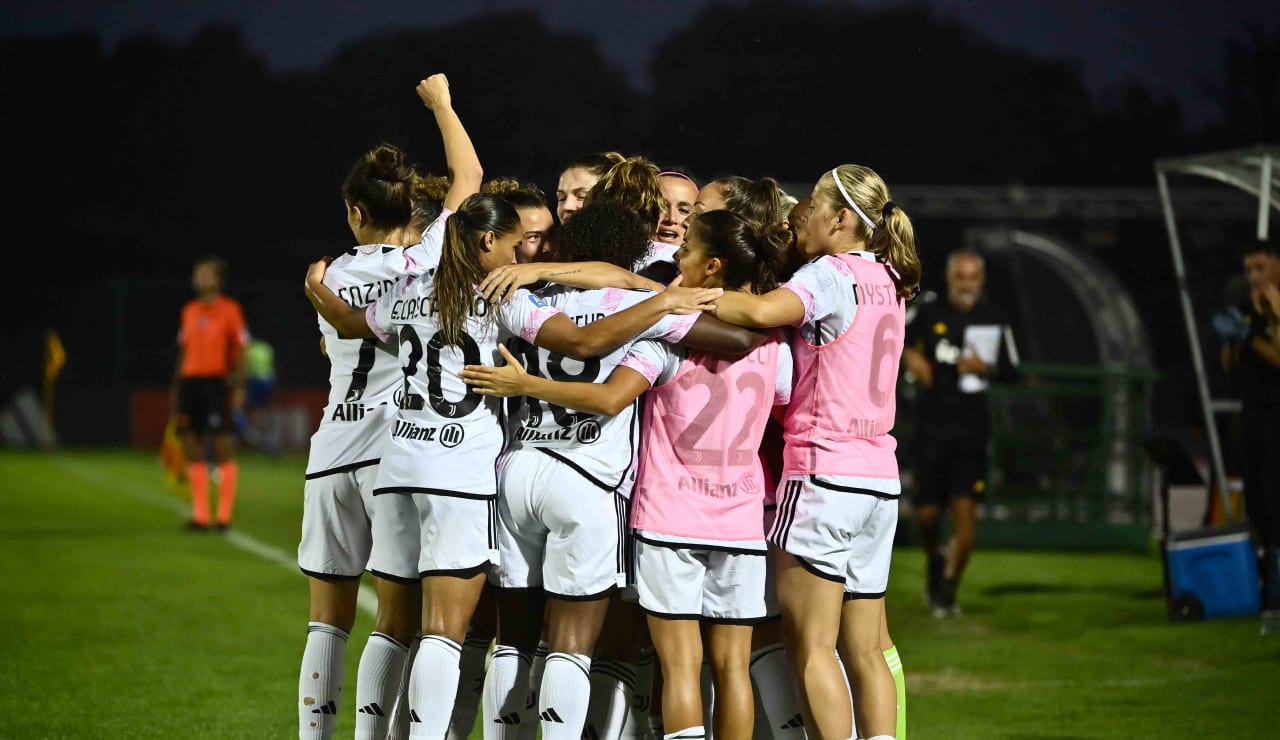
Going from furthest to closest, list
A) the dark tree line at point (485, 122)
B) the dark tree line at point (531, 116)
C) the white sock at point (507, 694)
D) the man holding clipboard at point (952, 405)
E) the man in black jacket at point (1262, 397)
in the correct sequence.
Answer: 1. the dark tree line at point (531, 116)
2. the dark tree line at point (485, 122)
3. the man holding clipboard at point (952, 405)
4. the man in black jacket at point (1262, 397)
5. the white sock at point (507, 694)

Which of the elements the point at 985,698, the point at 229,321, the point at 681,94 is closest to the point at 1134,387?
the point at 985,698

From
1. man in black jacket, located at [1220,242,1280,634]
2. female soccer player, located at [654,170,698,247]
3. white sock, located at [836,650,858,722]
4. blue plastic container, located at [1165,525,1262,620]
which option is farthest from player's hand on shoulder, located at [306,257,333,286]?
man in black jacket, located at [1220,242,1280,634]

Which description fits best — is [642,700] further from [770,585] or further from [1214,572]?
[1214,572]

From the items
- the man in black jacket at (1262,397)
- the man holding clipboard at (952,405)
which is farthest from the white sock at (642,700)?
the man in black jacket at (1262,397)

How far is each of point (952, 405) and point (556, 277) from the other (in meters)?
5.54

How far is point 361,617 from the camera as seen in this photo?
8.85 meters

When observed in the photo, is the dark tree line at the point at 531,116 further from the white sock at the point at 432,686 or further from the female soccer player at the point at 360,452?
the white sock at the point at 432,686

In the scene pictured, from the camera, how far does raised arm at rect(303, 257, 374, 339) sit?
→ 15.0 feet

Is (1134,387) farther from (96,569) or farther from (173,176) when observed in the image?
(173,176)

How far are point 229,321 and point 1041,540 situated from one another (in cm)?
744

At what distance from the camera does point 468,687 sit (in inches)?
192

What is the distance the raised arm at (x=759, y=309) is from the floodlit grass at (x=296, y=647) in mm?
2415

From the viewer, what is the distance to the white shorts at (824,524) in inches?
170

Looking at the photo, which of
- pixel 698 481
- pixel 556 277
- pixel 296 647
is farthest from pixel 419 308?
pixel 296 647
